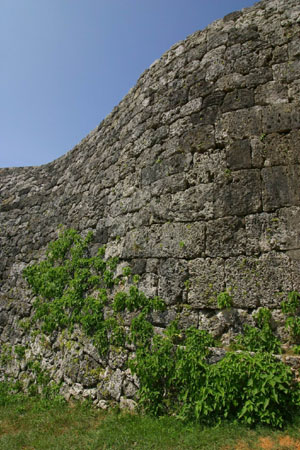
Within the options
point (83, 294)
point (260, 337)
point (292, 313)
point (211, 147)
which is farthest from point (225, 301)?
point (83, 294)

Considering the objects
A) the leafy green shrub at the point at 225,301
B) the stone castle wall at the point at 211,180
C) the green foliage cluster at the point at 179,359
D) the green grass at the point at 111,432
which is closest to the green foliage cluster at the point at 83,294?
the green foliage cluster at the point at 179,359

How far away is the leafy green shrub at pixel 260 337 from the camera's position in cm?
357

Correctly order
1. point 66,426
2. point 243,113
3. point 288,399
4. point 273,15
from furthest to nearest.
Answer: point 273,15
point 243,113
point 66,426
point 288,399

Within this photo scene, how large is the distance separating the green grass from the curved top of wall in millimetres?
1612

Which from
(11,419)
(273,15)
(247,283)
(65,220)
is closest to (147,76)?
(273,15)

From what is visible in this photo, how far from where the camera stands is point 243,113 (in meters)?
4.62

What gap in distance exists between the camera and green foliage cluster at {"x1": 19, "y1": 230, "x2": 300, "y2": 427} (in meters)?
3.25

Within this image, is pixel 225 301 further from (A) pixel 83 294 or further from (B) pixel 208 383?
(A) pixel 83 294

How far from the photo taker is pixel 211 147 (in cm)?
473

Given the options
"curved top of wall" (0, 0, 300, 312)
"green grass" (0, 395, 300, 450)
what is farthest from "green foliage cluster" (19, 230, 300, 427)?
"curved top of wall" (0, 0, 300, 312)

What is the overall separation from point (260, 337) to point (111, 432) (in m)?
1.97

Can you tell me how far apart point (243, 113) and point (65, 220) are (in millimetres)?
4561

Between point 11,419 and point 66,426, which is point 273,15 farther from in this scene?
point 11,419

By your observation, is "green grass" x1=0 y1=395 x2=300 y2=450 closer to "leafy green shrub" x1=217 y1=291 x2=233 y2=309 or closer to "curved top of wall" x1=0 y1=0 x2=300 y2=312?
"leafy green shrub" x1=217 y1=291 x2=233 y2=309
